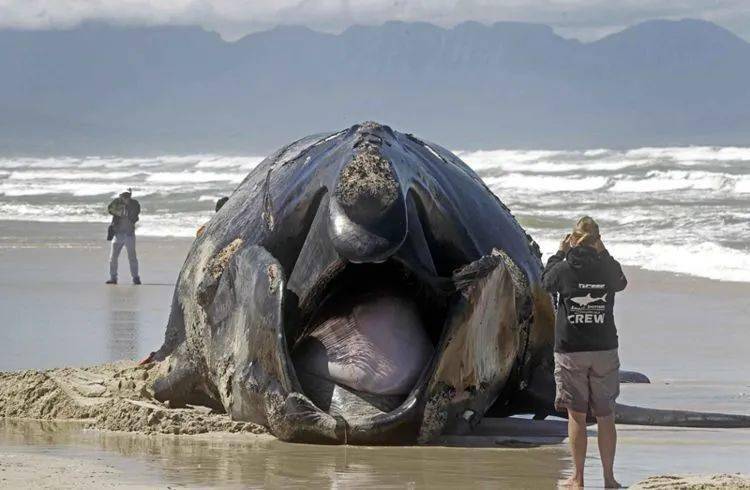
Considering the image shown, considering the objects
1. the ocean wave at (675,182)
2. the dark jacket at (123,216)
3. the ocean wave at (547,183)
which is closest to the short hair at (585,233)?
the dark jacket at (123,216)

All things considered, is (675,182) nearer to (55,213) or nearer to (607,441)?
(55,213)

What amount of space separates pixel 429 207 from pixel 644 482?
2.16m

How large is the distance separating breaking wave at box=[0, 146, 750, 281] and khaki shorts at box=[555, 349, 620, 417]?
13083 mm

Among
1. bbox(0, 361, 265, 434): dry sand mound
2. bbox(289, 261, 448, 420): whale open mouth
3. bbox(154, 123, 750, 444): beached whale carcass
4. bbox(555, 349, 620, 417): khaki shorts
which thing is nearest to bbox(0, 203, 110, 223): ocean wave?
bbox(0, 361, 265, 434): dry sand mound

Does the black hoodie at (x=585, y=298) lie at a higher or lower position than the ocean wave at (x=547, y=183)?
lower

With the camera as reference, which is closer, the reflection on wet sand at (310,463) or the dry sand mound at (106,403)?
the reflection on wet sand at (310,463)

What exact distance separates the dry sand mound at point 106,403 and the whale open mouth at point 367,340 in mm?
602

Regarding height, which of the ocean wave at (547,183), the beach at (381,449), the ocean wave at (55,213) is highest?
the ocean wave at (547,183)

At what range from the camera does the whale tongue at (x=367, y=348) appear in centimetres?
871

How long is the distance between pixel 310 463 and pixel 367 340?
0.81 m

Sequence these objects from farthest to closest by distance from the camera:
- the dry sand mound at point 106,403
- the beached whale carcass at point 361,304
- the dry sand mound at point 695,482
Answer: the dry sand mound at point 106,403 → the beached whale carcass at point 361,304 → the dry sand mound at point 695,482

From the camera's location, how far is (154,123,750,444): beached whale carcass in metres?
8.63

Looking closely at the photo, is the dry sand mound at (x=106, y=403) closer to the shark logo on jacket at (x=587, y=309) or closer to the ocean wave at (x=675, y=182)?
the shark logo on jacket at (x=587, y=309)

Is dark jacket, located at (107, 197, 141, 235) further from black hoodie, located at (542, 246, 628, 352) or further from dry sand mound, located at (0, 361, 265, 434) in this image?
black hoodie, located at (542, 246, 628, 352)
